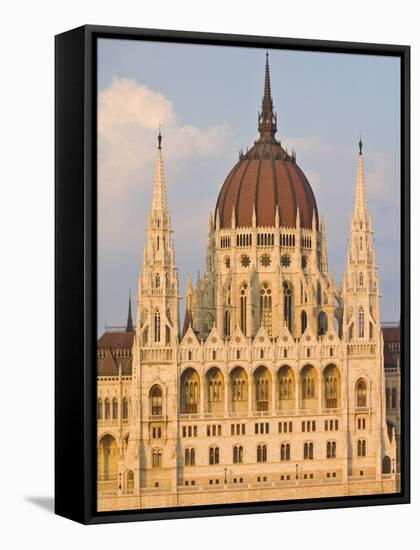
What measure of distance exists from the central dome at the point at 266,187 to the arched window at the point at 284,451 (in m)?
2.27

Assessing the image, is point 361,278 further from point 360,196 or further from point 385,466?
point 385,466

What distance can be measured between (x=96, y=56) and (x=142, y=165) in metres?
1.18

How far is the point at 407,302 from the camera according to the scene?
18.3 m

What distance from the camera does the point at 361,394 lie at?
18.2 meters

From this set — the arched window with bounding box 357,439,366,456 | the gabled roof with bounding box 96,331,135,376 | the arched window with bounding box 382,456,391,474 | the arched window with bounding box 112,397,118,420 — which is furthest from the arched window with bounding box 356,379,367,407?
the arched window with bounding box 112,397,118,420

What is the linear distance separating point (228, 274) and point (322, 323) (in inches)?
43.5

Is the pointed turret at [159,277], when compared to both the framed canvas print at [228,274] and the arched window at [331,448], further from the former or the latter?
the arched window at [331,448]

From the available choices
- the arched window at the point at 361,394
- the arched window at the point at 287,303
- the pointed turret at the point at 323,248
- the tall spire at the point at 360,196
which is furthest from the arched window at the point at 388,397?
the tall spire at the point at 360,196

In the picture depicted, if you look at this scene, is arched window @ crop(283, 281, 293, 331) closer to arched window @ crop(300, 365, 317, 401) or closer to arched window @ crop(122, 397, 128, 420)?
arched window @ crop(300, 365, 317, 401)

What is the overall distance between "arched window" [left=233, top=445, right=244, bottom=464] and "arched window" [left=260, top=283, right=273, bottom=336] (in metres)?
1.20

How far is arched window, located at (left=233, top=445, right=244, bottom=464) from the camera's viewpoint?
58.1 ft

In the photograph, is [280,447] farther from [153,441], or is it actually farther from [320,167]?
[320,167]

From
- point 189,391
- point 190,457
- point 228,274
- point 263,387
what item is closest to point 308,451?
point 263,387

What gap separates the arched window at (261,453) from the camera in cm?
1775
